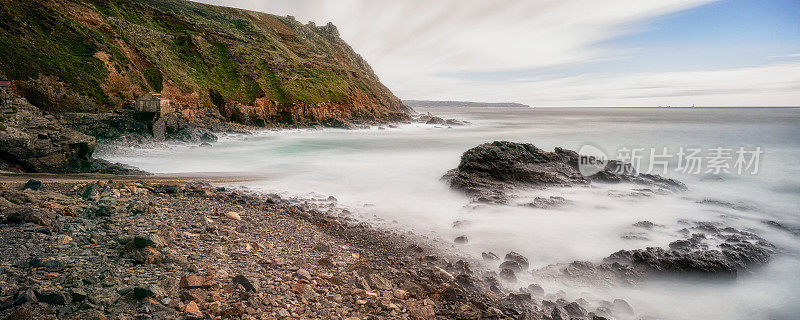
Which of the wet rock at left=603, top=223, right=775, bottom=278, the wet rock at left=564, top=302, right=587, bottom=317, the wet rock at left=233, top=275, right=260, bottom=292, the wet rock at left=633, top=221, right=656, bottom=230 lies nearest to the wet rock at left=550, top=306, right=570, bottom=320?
the wet rock at left=564, top=302, right=587, bottom=317

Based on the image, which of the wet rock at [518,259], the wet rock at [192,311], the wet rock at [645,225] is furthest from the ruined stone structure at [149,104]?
the wet rock at [645,225]

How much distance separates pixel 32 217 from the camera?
19.0 ft

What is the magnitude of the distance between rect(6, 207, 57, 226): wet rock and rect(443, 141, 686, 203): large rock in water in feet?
35.9

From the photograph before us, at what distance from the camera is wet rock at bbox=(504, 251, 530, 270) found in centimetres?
697

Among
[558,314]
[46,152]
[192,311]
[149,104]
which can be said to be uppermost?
[149,104]

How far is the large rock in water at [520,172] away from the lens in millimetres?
13609

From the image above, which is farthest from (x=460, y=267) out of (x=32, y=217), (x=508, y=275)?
(x=32, y=217)

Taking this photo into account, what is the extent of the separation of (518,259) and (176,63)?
45.2 meters

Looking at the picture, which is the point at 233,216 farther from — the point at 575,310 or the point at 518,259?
the point at 575,310

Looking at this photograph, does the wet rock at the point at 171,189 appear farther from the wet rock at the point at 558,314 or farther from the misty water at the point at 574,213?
the wet rock at the point at 558,314

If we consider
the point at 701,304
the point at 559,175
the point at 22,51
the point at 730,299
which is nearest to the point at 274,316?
the point at 701,304

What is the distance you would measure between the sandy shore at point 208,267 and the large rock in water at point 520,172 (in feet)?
20.0

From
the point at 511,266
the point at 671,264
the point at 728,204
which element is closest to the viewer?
the point at 511,266

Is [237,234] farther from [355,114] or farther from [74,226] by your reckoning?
[355,114]
